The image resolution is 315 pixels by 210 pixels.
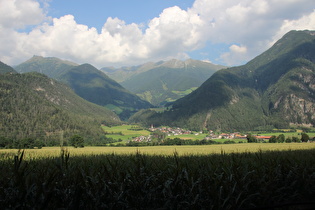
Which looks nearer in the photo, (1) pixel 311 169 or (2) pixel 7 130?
(1) pixel 311 169

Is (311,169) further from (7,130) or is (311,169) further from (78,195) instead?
(7,130)

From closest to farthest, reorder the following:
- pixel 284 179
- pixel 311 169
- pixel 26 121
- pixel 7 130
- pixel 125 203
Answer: pixel 125 203 < pixel 284 179 < pixel 311 169 < pixel 7 130 < pixel 26 121

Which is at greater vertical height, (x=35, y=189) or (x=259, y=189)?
(x=35, y=189)

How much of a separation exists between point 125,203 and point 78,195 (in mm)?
664

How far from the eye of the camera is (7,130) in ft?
561

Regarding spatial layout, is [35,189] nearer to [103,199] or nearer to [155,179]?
[103,199]

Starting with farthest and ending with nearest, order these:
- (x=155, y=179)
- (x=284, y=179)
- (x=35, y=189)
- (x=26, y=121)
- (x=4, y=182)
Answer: (x=26, y=121), (x=284, y=179), (x=155, y=179), (x=4, y=182), (x=35, y=189)

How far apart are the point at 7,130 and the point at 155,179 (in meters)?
206

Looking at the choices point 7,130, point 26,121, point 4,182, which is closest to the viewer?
point 4,182

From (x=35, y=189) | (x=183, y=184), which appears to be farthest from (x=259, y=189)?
(x=35, y=189)

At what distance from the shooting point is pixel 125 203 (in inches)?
115

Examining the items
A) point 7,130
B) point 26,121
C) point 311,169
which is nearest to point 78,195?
point 311,169

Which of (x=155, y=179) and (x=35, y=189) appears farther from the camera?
(x=155, y=179)

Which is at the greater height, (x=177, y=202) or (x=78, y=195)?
(x=78, y=195)
